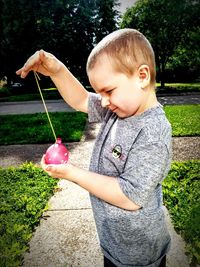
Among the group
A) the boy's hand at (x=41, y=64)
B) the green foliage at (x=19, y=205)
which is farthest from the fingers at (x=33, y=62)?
the green foliage at (x=19, y=205)

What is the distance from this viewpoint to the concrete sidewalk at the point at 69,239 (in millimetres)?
2588

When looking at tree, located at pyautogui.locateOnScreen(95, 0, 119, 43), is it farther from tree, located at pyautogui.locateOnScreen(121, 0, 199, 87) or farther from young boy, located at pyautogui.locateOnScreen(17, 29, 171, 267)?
young boy, located at pyautogui.locateOnScreen(17, 29, 171, 267)

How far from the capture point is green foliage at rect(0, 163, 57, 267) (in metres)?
2.55

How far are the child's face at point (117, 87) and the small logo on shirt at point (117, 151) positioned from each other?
0.16 metres

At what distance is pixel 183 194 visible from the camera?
3.70 metres

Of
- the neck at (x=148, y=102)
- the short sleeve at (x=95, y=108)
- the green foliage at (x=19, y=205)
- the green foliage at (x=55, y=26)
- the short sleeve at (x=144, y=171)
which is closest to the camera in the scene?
the short sleeve at (x=144, y=171)

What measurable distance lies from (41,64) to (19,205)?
2199mm

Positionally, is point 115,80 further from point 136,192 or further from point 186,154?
point 186,154

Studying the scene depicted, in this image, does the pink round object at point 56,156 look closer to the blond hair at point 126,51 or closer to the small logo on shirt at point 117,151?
the small logo on shirt at point 117,151

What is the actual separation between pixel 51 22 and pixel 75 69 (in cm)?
421

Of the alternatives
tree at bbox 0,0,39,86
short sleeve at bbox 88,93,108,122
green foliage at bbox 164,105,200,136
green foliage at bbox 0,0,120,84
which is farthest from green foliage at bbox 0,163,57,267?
tree at bbox 0,0,39,86

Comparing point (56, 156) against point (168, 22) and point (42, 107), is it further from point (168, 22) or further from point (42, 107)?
point (168, 22)

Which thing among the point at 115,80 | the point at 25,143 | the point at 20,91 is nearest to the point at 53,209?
the point at 115,80

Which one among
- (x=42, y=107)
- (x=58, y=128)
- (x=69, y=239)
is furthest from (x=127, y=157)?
(x=42, y=107)
